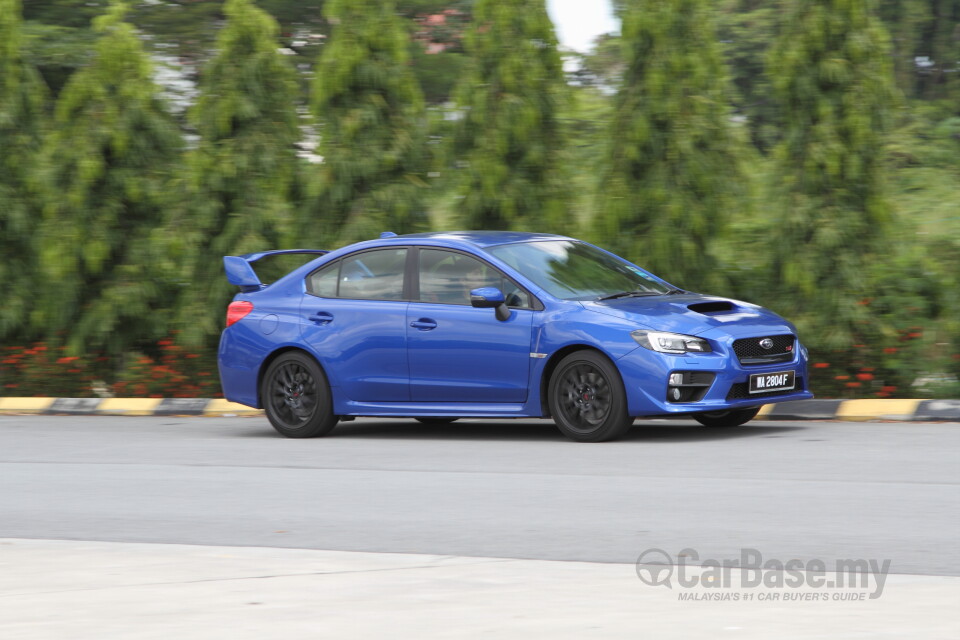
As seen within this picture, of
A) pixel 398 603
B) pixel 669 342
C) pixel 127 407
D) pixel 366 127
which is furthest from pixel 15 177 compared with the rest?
pixel 398 603

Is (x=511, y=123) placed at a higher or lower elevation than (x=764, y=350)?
higher

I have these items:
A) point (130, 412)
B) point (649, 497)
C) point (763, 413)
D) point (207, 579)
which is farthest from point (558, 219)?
point (207, 579)

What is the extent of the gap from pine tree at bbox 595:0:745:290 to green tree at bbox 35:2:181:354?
215 inches

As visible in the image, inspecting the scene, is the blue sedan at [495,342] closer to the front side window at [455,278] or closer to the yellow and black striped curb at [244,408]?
the front side window at [455,278]

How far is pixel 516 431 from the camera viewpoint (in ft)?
41.5

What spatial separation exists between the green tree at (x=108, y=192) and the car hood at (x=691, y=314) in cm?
711

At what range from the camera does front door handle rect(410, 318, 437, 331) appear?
11.8m

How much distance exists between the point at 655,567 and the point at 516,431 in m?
6.07

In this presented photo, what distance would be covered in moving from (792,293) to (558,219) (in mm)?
2593

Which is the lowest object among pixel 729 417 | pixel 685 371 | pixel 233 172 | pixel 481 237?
pixel 729 417

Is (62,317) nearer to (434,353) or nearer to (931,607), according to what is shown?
(434,353)

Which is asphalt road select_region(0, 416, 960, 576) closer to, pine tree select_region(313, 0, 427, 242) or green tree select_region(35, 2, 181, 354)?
pine tree select_region(313, 0, 427, 242)

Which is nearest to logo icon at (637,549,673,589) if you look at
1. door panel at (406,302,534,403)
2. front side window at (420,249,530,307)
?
door panel at (406,302,534,403)

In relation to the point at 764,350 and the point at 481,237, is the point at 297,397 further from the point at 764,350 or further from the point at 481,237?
the point at 764,350
